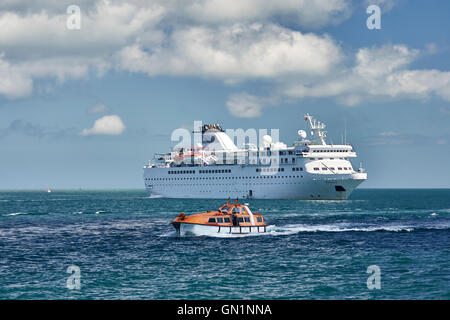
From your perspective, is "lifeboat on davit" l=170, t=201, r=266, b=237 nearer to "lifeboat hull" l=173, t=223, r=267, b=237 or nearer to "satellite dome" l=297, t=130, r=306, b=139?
"lifeboat hull" l=173, t=223, r=267, b=237

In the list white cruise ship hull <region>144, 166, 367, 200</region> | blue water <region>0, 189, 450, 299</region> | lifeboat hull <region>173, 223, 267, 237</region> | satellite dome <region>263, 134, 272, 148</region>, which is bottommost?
blue water <region>0, 189, 450, 299</region>

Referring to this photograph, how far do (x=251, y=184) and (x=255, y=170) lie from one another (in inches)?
130

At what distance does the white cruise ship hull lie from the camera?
102 metres

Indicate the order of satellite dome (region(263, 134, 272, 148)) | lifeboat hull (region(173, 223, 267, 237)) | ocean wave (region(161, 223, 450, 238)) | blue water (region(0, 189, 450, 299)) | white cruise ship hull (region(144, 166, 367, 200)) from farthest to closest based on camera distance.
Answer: satellite dome (region(263, 134, 272, 148)) → white cruise ship hull (region(144, 166, 367, 200)) → ocean wave (region(161, 223, 450, 238)) → lifeboat hull (region(173, 223, 267, 237)) → blue water (region(0, 189, 450, 299))

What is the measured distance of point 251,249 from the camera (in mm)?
37750

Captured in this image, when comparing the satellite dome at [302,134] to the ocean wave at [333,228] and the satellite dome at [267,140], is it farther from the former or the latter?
the ocean wave at [333,228]

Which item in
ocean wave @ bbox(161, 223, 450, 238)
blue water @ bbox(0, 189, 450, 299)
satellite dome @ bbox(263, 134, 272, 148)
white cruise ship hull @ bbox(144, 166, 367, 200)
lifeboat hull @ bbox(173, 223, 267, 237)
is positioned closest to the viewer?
blue water @ bbox(0, 189, 450, 299)

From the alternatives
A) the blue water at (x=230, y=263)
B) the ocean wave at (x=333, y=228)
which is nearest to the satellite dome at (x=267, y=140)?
the ocean wave at (x=333, y=228)

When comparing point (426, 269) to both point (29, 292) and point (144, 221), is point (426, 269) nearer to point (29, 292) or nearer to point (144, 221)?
point (29, 292)

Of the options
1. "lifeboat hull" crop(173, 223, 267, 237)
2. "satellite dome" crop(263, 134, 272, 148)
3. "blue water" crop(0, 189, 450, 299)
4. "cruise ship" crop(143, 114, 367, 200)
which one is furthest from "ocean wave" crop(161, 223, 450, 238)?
Answer: "satellite dome" crop(263, 134, 272, 148)

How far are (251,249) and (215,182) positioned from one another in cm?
8349

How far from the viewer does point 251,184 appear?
114938 millimetres

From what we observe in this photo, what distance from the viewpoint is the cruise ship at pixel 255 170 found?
4082 inches
